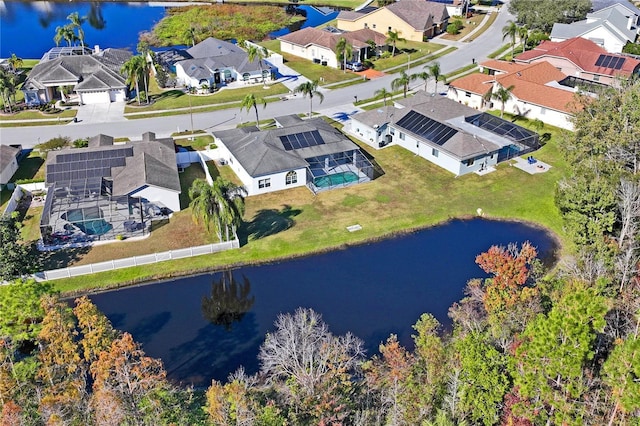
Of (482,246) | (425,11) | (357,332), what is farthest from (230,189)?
(425,11)

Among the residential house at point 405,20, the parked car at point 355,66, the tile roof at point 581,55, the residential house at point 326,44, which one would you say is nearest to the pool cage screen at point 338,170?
the parked car at point 355,66

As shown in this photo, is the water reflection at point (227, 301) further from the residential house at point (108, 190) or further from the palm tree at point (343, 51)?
the palm tree at point (343, 51)

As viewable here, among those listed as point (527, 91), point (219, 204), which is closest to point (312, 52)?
point (527, 91)

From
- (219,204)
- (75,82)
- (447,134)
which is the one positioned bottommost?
(75,82)

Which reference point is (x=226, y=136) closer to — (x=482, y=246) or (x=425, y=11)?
(x=482, y=246)

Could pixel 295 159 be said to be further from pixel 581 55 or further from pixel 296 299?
pixel 581 55

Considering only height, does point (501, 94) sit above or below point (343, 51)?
above

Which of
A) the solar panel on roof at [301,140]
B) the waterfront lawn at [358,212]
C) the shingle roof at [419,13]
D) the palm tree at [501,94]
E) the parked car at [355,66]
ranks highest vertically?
the shingle roof at [419,13]
